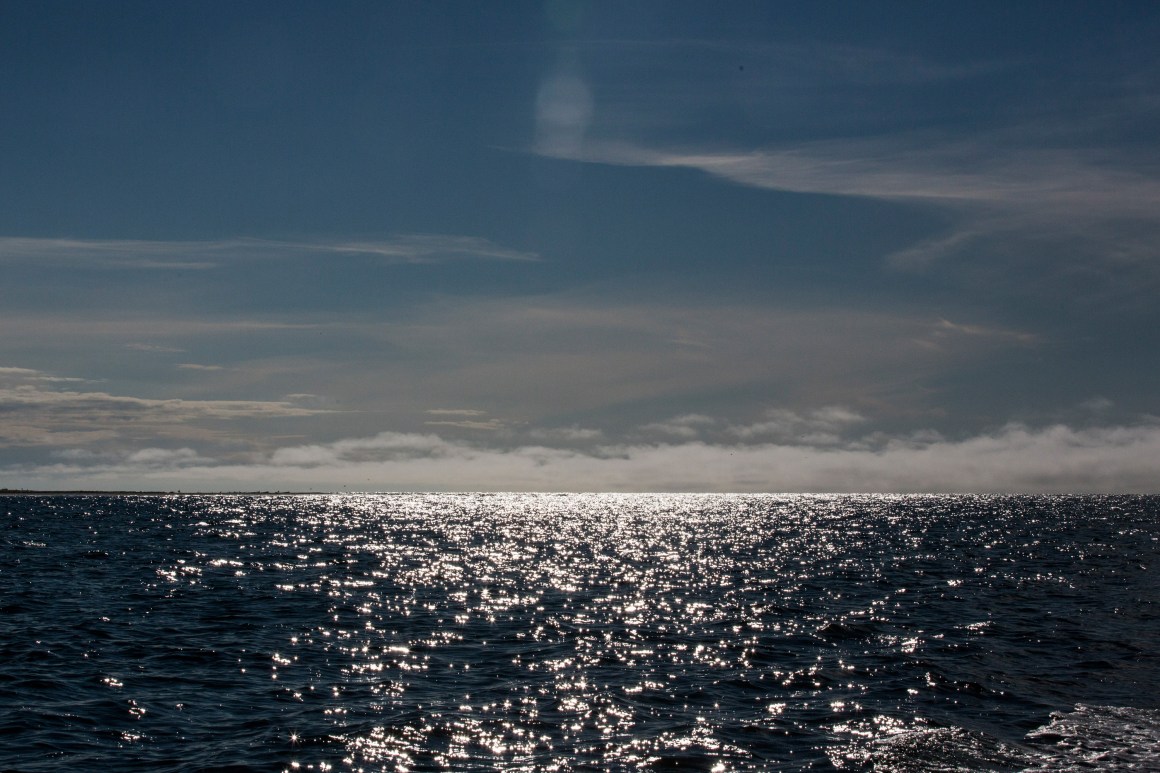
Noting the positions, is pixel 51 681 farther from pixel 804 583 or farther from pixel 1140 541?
pixel 1140 541

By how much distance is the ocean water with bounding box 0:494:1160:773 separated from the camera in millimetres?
22016

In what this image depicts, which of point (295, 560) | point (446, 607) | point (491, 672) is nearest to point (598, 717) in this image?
point (491, 672)

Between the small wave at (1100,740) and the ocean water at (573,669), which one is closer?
the small wave at (1100,740)

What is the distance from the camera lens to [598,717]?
82.0ft

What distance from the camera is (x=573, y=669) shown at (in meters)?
31.1

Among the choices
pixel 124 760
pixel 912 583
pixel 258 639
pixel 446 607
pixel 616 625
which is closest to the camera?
pixel 124 760

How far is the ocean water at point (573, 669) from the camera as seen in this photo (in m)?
22.0

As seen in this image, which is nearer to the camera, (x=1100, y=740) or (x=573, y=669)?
(x=1100, y=740)

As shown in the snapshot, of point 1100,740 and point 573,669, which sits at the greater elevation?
point 1100,740

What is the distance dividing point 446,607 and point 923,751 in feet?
94.8

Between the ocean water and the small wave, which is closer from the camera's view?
the small wave

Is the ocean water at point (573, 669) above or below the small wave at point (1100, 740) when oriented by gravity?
below

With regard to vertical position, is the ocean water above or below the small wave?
below

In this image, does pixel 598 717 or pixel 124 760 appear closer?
pixel 124 760
